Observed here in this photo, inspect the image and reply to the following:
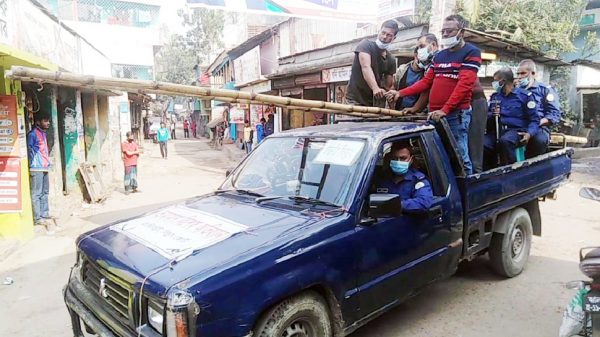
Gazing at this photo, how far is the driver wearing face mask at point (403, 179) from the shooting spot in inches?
136

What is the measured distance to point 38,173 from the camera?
23.9 feet

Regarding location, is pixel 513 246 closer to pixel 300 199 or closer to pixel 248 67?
pixel 300 199

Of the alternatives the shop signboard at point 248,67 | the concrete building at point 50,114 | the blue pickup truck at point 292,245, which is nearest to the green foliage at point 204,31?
the shop signboard at point 248,67

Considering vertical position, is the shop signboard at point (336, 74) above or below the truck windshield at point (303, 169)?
above

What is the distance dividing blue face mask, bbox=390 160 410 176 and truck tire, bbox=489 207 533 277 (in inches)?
70.4

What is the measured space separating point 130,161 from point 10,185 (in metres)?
4.86

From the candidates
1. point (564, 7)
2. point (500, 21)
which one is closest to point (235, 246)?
point (500, 21)

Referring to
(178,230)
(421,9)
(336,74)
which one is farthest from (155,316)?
(421,9)

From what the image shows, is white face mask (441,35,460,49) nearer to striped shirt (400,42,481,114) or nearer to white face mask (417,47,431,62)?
striped shirt (400,42,481,114)

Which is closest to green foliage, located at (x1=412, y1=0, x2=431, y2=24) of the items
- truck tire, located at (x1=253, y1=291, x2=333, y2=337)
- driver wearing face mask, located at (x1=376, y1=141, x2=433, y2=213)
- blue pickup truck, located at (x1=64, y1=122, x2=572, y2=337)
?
blue pickup truck, located at (x1=64, y1=122, x2=572, y2=337)

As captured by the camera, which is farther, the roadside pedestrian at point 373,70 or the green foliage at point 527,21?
the green foliage at point 527,21

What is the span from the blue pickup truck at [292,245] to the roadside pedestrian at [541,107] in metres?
1.62

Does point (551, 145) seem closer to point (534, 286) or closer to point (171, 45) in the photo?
point (534, 286)

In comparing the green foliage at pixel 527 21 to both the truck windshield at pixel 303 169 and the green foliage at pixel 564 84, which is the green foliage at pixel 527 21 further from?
the truck windshield at pixel 303 169
